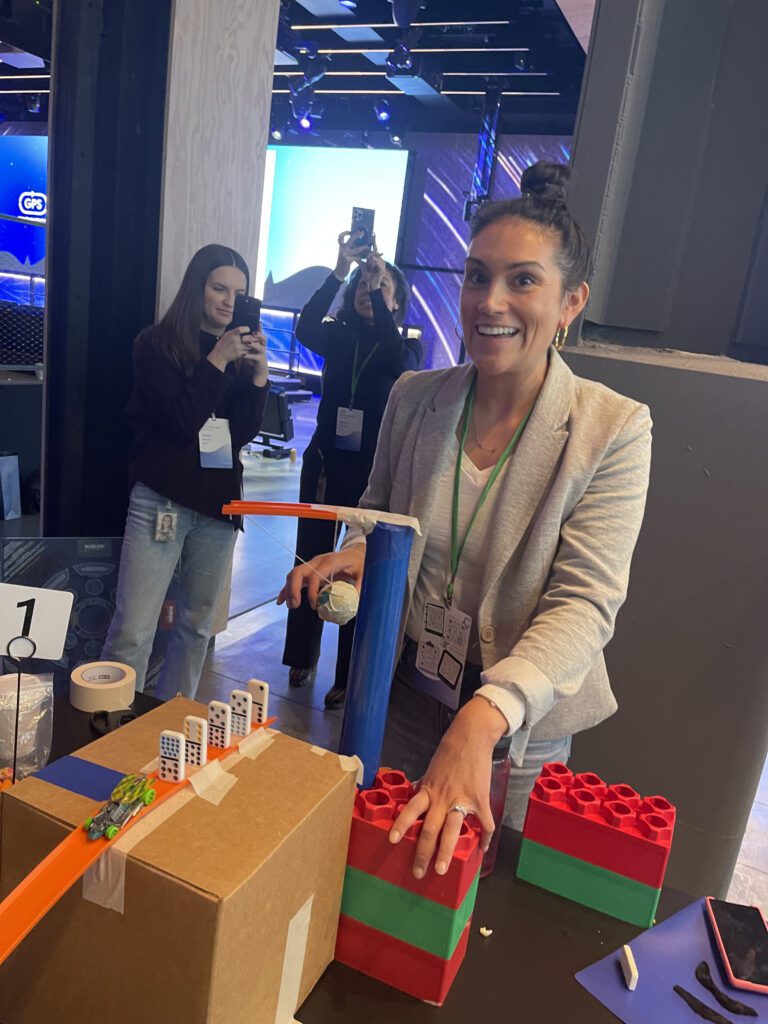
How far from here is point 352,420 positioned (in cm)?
270

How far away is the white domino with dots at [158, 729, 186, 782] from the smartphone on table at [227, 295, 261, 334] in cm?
163

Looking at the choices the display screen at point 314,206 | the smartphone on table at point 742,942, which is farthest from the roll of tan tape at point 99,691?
the display screen at point 314,206

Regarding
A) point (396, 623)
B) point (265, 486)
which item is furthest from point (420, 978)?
point (265, 486)

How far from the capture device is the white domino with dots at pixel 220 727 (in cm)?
75

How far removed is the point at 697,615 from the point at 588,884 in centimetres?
92

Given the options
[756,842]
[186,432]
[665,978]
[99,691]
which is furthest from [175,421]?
[756,842]

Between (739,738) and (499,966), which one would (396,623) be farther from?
(739,738)

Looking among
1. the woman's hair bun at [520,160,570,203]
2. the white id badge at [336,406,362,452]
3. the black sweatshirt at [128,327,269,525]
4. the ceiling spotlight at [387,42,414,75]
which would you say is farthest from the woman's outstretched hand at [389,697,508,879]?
the ceiling spotlight at [387,42,414,75]

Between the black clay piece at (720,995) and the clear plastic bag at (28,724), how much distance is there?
81 centimetres

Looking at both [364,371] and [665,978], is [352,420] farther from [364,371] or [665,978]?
[665,978]

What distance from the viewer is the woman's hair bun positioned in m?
1.17

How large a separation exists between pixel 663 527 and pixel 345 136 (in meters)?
9.19

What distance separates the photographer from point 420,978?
0.74 metres

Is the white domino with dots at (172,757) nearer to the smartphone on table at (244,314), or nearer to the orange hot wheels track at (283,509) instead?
the orange hot wheels track at (283,509)
